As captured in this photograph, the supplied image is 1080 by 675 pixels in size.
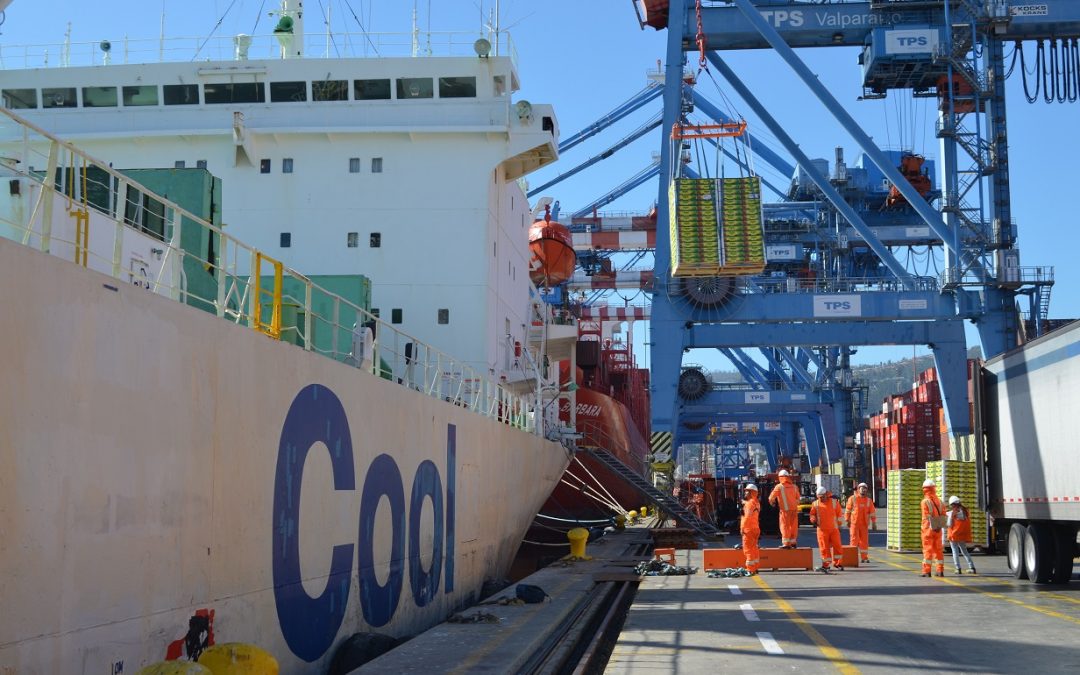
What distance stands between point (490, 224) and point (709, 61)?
12296 millimetres

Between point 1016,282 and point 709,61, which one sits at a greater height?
point 709,61

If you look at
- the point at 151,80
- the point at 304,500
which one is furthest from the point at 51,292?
the point at 151,80

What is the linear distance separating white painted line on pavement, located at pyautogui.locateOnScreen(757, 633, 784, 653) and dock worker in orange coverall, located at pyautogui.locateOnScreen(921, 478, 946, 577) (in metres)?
6.08

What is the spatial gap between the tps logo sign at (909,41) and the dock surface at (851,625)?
15843 mm

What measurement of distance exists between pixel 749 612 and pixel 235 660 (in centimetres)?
739

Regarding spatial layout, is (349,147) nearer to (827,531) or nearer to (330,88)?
(330,88)

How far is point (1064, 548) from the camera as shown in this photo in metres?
15.3

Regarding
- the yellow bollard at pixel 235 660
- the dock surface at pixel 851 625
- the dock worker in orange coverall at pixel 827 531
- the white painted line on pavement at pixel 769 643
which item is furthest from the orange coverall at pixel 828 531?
the yellow bollard at pixel 235 660

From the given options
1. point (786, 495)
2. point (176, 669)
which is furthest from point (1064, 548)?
point (176, 669)

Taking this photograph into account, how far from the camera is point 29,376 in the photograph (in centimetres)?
634

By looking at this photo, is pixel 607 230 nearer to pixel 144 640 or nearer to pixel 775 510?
pixel 775 510

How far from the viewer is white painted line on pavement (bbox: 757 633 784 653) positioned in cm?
1004

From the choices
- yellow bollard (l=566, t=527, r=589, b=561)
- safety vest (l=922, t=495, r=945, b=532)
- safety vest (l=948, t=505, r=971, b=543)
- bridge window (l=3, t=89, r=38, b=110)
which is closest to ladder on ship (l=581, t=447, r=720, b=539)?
yellow bollard (l=566, t=527, r=589, b=561)

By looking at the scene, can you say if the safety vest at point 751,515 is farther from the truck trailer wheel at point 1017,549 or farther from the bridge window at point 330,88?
the bridge window at point 330,88
